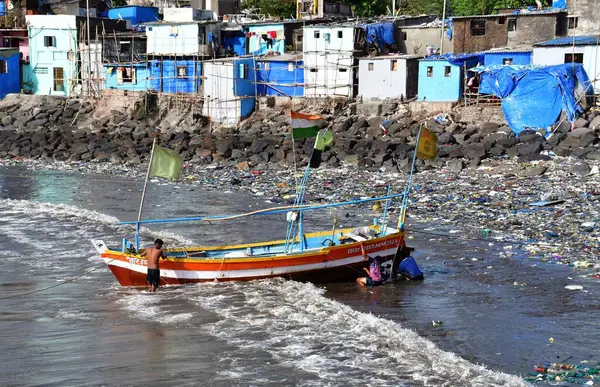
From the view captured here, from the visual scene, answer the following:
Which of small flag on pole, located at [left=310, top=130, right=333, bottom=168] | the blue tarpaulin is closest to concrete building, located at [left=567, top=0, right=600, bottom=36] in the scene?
the blue tarpaulin

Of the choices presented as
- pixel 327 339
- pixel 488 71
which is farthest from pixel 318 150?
pixel 488 71

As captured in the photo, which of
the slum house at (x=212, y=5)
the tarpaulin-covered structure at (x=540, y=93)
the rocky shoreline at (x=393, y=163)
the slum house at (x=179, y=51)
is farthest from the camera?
the slum house at (x=212, y=5)

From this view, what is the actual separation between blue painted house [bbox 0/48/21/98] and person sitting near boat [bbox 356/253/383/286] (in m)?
36.6

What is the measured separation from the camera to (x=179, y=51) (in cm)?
4653

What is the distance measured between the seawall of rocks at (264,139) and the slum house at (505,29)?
529 cm

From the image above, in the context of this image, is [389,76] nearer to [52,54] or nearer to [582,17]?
[582,17]

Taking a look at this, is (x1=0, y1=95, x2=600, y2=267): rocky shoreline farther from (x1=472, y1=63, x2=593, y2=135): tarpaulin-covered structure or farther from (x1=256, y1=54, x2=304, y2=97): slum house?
(x1=256, y1=54, x2=304, y2=97): slum house

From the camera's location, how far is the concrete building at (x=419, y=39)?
41938 millimetres

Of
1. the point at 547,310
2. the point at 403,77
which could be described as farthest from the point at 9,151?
the point at 547,310

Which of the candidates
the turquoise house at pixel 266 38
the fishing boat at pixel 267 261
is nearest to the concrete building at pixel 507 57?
the turquoise house at pixel 266 38

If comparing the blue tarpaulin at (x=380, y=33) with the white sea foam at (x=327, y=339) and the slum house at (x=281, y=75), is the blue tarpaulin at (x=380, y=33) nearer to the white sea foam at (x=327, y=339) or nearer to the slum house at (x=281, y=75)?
the slum house at (x=281, y=75)

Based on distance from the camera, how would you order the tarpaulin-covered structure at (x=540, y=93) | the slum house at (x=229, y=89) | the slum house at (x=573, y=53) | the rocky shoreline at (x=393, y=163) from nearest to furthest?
the rocky shoreline at (x=393, y=163) → the tarpaulin-covered structure at (x=540, y=93) → the slum house at (x=573, y=53) → the slum house at (x=229, y=89)

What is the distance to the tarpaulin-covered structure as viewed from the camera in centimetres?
3341

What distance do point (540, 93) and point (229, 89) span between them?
14.6 meters
